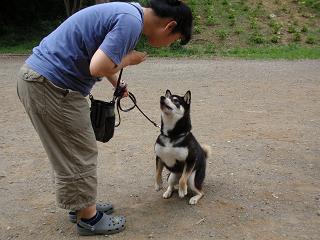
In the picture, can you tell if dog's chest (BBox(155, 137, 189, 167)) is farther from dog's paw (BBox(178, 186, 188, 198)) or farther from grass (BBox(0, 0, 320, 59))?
grass (BBox(0, 0, 320, 59))

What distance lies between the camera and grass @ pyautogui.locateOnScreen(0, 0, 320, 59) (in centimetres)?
1277

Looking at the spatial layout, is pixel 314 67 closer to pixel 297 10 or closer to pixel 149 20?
pixel 297 10

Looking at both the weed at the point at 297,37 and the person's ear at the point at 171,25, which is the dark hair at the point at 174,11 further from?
the weed at the point at 297,37

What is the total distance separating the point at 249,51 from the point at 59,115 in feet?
34.5

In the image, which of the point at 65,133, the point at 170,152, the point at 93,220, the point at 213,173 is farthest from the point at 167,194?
the point at 65,133

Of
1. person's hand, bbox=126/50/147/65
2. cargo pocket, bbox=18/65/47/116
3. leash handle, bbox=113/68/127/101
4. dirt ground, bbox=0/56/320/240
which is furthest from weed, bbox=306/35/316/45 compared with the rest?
cargo pocket, bbox=18/65/47/116

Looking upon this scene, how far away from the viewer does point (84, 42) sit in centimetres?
280

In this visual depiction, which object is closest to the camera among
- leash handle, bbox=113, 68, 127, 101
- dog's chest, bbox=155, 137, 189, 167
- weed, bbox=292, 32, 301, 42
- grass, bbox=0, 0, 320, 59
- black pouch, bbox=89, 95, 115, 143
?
black pouch, bbox=89, 95, 115, 143

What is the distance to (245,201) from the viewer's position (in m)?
3.87

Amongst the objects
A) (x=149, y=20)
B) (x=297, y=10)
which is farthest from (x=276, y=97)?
(x=297, y=10)

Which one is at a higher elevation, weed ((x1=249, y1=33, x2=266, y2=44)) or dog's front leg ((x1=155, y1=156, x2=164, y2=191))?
dog's front leg ((x1=155, y1=156, x2=164, y2=191))

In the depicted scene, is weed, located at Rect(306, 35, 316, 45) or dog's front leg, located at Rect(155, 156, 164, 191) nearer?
dog's front leg, located at Rect(155, 156, 164, 191)

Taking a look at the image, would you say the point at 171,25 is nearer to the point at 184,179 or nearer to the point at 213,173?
the point at 184,179

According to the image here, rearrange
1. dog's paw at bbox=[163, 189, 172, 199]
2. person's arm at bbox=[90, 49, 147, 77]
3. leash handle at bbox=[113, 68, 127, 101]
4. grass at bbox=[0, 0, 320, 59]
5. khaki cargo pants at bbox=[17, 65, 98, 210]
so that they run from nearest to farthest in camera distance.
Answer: person's arm at bbox=[90, 49, 147, 77], khaki cargo pants at bbox=[17, 65, 98, 210], leash handle at bbox=[113, 68, 127, 101], dog's paw at bbox=[163, 189, 172, 199], grass at bbox=[0, 0, 320, 59]
